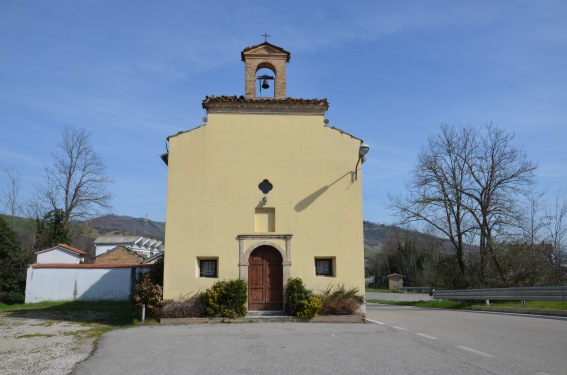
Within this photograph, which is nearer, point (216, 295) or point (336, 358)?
point (336, 358)

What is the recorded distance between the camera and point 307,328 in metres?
12.6

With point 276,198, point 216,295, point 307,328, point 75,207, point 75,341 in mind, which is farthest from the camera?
point 75,207

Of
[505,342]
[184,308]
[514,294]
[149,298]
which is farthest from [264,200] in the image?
[514,294]

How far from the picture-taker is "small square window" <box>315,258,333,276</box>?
15.9 metres

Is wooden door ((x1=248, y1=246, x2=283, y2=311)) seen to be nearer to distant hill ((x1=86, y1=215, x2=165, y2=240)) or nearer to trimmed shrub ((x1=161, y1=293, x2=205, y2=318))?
trimmed shrub ((x1=161, y1=293, x2=205, y2=318))

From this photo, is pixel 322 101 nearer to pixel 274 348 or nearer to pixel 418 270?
pixel 274 348

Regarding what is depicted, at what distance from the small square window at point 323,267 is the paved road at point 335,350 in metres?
3.31

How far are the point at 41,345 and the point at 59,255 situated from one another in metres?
19.5

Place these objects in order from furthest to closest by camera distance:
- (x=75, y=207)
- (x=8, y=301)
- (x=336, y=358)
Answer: (x=75, y=207) < (x=8, y=301) < (x=336, y=358)

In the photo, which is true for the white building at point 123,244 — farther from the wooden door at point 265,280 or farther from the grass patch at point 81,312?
the wooden door at point 265,280

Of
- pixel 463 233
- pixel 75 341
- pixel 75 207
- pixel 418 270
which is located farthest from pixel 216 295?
pixel 418 270

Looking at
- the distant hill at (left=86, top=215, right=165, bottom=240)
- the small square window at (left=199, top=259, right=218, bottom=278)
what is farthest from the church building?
the distant hill at (left=86, top=215, right=165, bottom=240)

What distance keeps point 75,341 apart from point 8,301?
15.1 m

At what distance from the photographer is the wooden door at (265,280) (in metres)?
15.7
